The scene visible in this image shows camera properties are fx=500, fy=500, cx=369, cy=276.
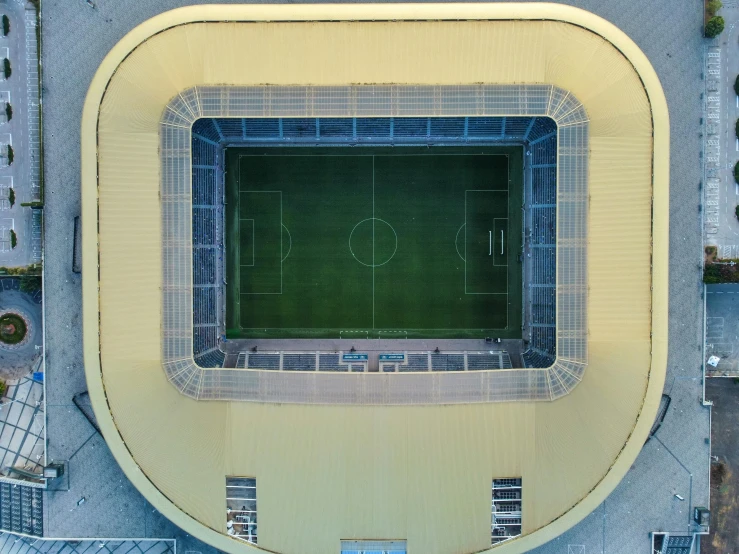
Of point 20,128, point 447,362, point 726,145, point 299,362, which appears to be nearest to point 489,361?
point 447,362

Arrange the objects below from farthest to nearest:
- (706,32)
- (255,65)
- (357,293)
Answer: (357,293) → (706,32) → (255,65)

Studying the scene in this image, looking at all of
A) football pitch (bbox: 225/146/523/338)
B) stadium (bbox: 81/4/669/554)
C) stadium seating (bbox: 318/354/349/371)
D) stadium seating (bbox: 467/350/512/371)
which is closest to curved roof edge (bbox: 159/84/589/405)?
stadium (bbox: 81/4/669/554)

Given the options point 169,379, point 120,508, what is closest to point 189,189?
point 169,379

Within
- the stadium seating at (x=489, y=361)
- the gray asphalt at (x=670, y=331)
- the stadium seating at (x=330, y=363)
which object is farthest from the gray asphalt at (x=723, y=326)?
the stadium seating at (x=330, y=363)

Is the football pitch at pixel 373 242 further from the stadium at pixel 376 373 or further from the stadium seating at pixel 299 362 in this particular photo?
the stadium at pixel 376 373

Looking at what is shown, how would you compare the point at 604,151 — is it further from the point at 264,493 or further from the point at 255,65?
the point at 264,493
